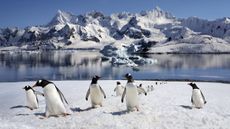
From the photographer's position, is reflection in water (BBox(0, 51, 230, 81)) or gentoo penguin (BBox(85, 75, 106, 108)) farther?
reflection in water (BBox(0, 51, 230, 81))

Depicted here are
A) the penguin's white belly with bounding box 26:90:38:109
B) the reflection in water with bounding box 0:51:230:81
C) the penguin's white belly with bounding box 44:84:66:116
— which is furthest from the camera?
the reflection in water with bounding box 0:51:230:81

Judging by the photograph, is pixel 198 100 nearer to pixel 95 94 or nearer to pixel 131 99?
pixel 131 99

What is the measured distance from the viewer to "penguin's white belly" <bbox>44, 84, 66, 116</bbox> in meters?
13.1

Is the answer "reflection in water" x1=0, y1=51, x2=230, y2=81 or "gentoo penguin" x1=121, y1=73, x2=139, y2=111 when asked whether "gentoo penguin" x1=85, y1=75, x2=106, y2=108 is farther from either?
"reflection in water" x1=0, y1=51, x2=230, y2=81

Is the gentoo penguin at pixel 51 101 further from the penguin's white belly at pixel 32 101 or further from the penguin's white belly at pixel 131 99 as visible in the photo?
the penguin's white belly at pixel 32 101

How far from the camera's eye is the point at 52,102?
13.0 m

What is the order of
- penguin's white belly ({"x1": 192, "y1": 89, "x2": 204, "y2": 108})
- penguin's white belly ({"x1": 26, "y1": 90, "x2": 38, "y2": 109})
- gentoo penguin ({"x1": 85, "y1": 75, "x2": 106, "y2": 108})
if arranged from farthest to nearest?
penguin's white belly ({"x1": 26, "y1": 90, "x2": 38, "y2": 109})
penguin's white belly ({"x1": 192, "y1": 89, "x2": 204, "y2": 108})
gentoo penguin ({"x1": 85, "y1": 75, "x2": 106, "y2": 108})

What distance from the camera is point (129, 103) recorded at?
13.5m

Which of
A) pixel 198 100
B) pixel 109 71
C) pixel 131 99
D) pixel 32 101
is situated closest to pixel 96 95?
pixel 131 99

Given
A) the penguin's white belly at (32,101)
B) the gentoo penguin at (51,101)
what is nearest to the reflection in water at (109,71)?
the penguin's white belly at (32,101)

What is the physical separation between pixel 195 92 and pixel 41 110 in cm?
627

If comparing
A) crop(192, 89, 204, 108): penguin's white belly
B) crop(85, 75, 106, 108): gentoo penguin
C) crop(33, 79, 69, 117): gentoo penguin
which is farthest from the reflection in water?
crop(33, 79, 69, 117): gentoo penguin

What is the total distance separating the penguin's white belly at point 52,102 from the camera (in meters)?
13.1

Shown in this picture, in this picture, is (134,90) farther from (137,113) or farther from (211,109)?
(211,109)
